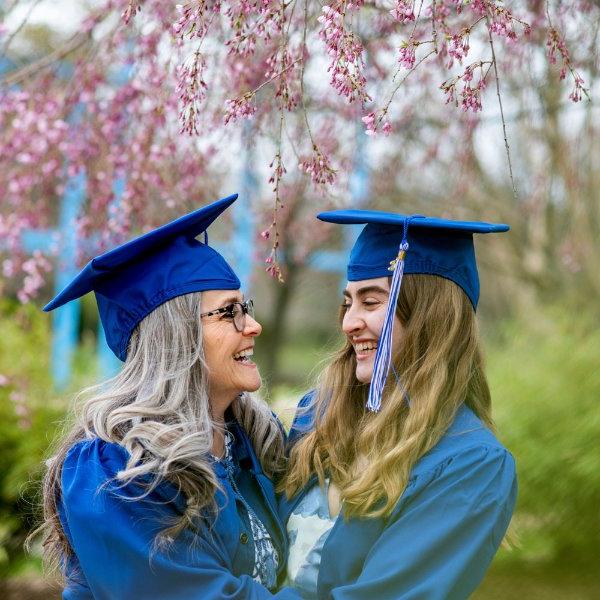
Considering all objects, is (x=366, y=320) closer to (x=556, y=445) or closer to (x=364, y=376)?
(x=364, y=376)

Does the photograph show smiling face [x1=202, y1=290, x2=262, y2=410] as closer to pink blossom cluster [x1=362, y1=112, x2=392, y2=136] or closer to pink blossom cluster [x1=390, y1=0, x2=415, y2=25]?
pink blossom cluster [x1=362, y1=112, x2=392, y2=136]

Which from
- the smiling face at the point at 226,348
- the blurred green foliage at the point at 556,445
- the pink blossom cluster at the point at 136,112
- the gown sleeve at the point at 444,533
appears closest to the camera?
the gown sleeve at the point at 444,533

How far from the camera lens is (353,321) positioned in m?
2.87

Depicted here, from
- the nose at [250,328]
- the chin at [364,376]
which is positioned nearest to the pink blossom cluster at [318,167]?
the nose at [250,328]

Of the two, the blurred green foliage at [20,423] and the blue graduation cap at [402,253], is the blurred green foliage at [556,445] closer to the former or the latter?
the blurred green foliage at [20,423]

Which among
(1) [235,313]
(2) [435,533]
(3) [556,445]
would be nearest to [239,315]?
(1) [235,313]

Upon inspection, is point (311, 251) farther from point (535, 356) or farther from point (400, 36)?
point (400, 36)

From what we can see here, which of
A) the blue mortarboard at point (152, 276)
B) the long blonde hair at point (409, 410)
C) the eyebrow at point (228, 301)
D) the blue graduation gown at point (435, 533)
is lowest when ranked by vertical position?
the blue graduation gown at point (435, 533)

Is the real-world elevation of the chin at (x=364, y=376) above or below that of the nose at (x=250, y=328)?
below

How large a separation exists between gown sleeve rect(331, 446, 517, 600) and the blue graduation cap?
0.96ft

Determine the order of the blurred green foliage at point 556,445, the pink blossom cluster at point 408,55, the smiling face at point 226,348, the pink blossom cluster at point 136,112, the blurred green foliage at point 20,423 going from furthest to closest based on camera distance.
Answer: the blurred green foliage at point 20,423 < the blurred green foliage at point 556,445 < the pink blossom cluster at point 136,112 < the smiling face at point 226,348 < the pink blossom cluster at point 408,55

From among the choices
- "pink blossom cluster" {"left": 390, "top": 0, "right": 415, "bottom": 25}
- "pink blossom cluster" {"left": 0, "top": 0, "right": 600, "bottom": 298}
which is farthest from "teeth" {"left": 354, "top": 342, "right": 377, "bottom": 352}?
"pink blossom cluster" {"left": 0, "top": 0, "right": 600, "bottom": 298}

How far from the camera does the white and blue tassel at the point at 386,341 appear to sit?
271 centimetres

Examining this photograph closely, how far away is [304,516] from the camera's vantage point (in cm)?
283
